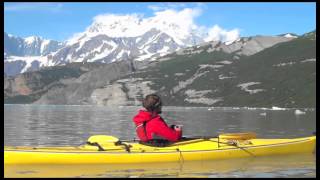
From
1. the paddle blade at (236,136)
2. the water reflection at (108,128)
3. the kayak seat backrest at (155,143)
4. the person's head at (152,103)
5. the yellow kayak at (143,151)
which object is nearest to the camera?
the yellow kayak at (143,151)

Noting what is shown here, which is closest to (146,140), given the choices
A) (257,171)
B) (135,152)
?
(135,152)

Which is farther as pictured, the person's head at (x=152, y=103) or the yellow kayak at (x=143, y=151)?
the person's head at (x=152, y=103)

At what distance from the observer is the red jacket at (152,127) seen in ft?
88.1

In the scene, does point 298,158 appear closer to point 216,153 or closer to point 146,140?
point 216,153

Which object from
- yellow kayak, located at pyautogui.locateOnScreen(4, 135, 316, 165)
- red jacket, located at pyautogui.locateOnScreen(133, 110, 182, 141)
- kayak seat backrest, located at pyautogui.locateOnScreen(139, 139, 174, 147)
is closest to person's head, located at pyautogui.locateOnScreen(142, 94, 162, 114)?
red jacket, located at pyautogui.locateOnScreen(133, 110, 182, 141)

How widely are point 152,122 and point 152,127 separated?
289mm

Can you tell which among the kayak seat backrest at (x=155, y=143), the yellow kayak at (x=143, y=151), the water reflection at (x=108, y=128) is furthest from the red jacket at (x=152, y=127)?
the water reflection at (x=108, y=128)

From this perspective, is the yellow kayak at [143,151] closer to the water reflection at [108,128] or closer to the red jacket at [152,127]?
the red jacket at [152,127]

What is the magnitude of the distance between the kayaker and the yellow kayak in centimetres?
60

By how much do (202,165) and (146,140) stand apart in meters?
3.05

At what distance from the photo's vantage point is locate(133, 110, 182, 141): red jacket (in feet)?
88.1

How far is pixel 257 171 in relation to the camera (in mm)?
25312

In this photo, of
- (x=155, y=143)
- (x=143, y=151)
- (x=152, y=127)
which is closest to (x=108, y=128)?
(x=155, y=143)

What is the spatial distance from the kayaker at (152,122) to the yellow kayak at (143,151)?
1.98 feet
